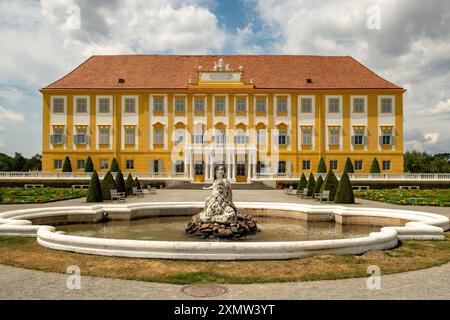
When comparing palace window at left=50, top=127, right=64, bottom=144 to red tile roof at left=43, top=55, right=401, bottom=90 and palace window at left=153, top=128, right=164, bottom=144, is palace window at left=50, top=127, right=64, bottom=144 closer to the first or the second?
red tile roof at left=43, top=55, right=401, bottom=90

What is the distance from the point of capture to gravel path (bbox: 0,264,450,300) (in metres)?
6.25

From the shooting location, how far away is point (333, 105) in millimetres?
44719

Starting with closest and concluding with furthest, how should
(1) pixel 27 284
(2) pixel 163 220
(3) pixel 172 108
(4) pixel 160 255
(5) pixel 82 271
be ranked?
(1) pixel 27 284
(5) pixel 82 271
(4) pixel 160 255
(2) pixel 163 220
(3) pixel 172 108

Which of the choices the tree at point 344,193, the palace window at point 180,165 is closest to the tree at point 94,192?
the tree at point 344,193

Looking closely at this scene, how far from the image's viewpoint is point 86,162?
41.8 metres

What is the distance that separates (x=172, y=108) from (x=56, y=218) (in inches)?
1212

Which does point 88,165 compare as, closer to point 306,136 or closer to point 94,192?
point 94,192

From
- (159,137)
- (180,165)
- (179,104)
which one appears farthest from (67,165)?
(179,104)

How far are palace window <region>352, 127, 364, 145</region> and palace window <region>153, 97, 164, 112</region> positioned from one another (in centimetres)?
2067

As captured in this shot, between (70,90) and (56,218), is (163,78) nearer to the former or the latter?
(70,90)

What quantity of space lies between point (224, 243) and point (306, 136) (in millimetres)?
37382

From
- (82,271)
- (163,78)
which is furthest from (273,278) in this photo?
(163,78)

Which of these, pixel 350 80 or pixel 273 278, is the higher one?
pixel 350 80

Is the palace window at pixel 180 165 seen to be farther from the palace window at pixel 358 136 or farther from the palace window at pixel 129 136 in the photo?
the palace window at pixel 358 136
